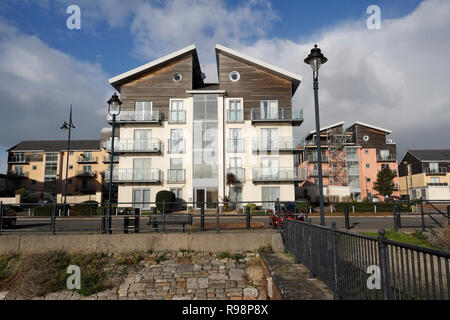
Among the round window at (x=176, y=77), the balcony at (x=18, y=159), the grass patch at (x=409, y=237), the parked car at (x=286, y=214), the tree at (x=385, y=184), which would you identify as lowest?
the grass patch at (x=409, y=237)

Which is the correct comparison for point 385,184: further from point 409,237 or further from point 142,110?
point 409,237

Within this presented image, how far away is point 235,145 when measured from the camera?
1172 inches

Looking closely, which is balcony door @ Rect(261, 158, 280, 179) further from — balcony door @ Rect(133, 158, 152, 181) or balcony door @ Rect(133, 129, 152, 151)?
balcony door @ Rect(133, 129, 152, 151)

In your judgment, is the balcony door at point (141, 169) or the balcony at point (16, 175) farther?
the balcony at point (16, 175)

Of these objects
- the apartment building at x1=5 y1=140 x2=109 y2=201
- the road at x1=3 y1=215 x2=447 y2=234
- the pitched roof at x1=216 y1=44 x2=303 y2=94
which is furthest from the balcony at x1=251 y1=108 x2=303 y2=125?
the apartment building at x1=5 y1=140 x2=109 y2=201

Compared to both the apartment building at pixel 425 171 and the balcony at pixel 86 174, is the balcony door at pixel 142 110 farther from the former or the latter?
the apartment building at pixel 425 171

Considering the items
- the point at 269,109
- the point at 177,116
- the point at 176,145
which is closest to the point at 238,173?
the point at 176,145

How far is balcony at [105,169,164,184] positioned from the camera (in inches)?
1144

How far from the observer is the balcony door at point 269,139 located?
2980 cm

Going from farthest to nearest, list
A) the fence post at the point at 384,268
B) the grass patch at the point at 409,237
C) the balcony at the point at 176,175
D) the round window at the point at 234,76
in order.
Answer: the round window at the point at 234,76 → the balcony at the point at 176,175 → the grass patch at the point at 409,237 → the fence post at the point at 384,268

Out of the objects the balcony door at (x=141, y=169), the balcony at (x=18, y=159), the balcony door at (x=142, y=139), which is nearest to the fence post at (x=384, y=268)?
the balcony door at (x=141, y=169)

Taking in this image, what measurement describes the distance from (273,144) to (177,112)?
415 inches

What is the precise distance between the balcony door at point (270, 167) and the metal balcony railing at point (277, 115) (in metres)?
4.09

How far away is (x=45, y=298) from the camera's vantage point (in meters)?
7.98
